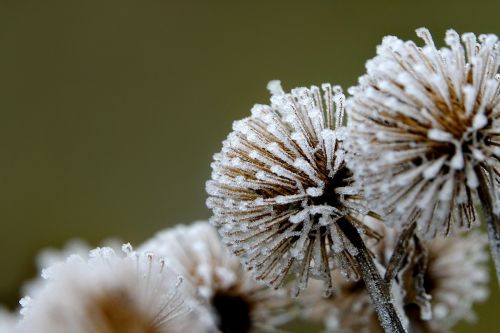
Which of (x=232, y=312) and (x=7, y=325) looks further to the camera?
(x=232, y=312)

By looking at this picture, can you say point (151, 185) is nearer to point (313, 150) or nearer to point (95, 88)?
point (95, 88)

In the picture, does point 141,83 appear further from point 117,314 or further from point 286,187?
point 117,314

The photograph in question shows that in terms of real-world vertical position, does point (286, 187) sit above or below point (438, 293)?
above

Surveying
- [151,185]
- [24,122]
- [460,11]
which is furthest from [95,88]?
[460,11]

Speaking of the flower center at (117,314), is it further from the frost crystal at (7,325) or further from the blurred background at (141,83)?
the blurred background at (141,83)

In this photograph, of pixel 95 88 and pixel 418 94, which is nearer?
pixel 418 94

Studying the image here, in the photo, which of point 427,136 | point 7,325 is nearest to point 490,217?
point 427,136
